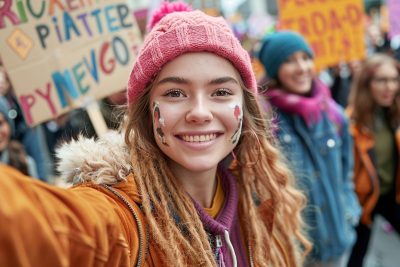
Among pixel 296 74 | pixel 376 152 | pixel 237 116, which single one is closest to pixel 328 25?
pixel 376 152

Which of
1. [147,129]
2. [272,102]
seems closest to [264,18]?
[272,102]

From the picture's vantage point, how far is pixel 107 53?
2764 millimetres

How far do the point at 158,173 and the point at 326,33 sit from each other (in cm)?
334

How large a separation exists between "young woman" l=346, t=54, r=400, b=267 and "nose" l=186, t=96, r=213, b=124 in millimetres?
2512

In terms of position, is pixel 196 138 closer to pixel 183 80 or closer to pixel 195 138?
pixel 195 138

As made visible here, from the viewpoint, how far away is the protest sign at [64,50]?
2.32 meters

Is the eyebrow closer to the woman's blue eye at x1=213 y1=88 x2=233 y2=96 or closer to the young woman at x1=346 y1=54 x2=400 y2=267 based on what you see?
the woman's blue eye at x1=213 y1=88 x2=233 y2=96

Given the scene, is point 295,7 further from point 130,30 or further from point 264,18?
point 264,18

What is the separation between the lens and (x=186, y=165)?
152 centimetres

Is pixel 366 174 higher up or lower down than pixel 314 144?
lower down

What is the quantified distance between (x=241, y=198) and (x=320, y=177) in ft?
4.32

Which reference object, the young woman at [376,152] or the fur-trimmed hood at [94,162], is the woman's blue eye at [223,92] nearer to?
the fur-trimmed hood at [94,162]

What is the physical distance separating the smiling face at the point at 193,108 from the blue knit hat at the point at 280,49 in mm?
1717

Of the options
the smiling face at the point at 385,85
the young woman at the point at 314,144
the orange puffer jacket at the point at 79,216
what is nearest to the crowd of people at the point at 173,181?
the orange puffer jacket at the point at 79,216
